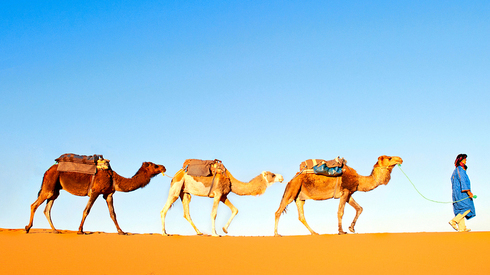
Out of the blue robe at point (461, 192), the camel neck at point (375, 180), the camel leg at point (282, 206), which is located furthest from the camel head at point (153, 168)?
the blue robe at point (461, 192)

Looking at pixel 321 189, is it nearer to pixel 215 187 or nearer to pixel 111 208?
pixel 215 187

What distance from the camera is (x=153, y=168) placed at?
60.3 ft

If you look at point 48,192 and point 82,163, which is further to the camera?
point 82,163

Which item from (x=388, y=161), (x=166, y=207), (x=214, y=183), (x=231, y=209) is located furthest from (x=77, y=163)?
(x=388, y=161)

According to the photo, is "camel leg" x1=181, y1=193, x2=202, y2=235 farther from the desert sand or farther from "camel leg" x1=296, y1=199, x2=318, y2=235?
"camel leg" x1=296, y1=199, x2=318, y2=235

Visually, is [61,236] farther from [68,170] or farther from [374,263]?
[374,263]

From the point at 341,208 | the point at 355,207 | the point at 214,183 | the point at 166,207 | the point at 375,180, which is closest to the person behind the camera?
the point at 341,208

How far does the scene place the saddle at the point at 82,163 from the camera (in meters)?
16.7

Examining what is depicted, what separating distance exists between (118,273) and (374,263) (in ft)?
18.3

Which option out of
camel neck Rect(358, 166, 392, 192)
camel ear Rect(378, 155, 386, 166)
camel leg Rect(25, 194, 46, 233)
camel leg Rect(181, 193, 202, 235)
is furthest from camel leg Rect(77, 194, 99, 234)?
camel ear Rect(378, 155, 386, 166)

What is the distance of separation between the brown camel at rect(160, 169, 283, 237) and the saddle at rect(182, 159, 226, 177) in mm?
168

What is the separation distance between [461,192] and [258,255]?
6894mm

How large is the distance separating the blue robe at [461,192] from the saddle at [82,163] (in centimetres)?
1110

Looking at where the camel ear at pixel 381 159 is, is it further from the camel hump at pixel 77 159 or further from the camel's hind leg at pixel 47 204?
the camel's hind leg at pixel 47 204
